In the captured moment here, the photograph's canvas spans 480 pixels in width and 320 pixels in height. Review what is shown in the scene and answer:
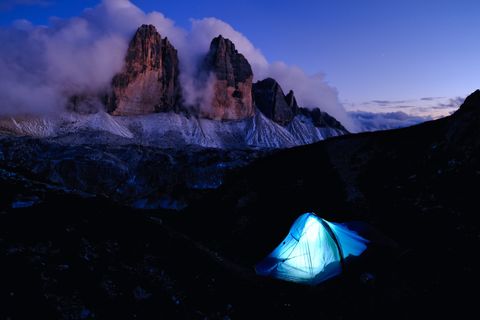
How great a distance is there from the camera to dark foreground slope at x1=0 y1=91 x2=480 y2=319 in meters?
11.8

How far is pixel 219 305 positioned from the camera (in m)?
13.3

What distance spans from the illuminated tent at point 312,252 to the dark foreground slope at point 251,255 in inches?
34.2

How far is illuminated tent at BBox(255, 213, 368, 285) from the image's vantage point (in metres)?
19.0

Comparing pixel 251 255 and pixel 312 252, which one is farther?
pixel 251 255

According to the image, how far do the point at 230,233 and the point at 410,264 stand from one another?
14900 millimetres

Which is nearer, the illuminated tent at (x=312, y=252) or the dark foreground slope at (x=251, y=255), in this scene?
the dark foreground slope at (x=251, y=255)

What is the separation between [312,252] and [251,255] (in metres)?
6.20

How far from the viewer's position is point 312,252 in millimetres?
19750

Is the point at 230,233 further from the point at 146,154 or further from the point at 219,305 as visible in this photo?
the point at 146,154

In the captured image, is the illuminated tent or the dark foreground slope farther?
the illuminated tent

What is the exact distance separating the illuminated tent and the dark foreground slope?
87cm

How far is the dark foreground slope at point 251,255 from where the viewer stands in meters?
11.8

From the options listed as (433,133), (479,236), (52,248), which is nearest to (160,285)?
(52,248)

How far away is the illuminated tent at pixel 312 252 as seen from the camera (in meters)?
19.0
